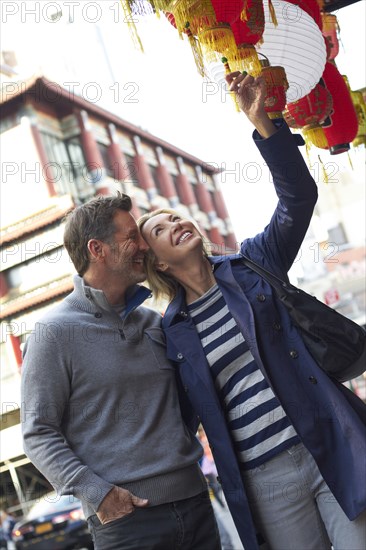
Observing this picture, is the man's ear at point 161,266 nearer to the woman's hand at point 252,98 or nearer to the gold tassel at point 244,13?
the woman's hand at point 252,98

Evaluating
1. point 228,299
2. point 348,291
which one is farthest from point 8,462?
point 348,291

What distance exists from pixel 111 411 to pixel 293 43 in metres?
A: 1.09

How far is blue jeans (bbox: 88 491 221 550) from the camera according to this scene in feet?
5.23

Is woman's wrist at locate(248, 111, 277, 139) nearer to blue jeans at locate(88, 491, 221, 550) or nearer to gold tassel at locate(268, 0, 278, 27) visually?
gold tassel at locate(268, 0, 278, 27)

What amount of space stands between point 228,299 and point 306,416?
0.33 meters

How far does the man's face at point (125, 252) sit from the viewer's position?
1770 mm

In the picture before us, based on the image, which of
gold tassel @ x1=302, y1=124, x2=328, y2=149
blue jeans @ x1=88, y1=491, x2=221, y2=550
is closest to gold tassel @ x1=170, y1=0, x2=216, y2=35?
gold tassel @ x1=302, y1=124, x2=328, y2=149

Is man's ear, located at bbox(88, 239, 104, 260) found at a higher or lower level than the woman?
higher

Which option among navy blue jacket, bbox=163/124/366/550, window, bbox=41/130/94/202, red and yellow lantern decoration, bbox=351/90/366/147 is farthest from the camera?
window, bbox=41/130/94/202

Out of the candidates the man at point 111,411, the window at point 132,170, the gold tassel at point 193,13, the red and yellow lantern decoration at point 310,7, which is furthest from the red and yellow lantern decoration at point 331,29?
the window at point 132,170

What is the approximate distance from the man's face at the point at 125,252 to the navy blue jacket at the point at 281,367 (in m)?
0.18

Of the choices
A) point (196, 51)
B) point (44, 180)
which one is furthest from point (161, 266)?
point (44, 180)

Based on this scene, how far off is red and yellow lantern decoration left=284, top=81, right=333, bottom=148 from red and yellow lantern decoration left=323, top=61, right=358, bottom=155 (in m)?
0.10

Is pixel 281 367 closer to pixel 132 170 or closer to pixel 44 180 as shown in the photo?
pixel 44 180
